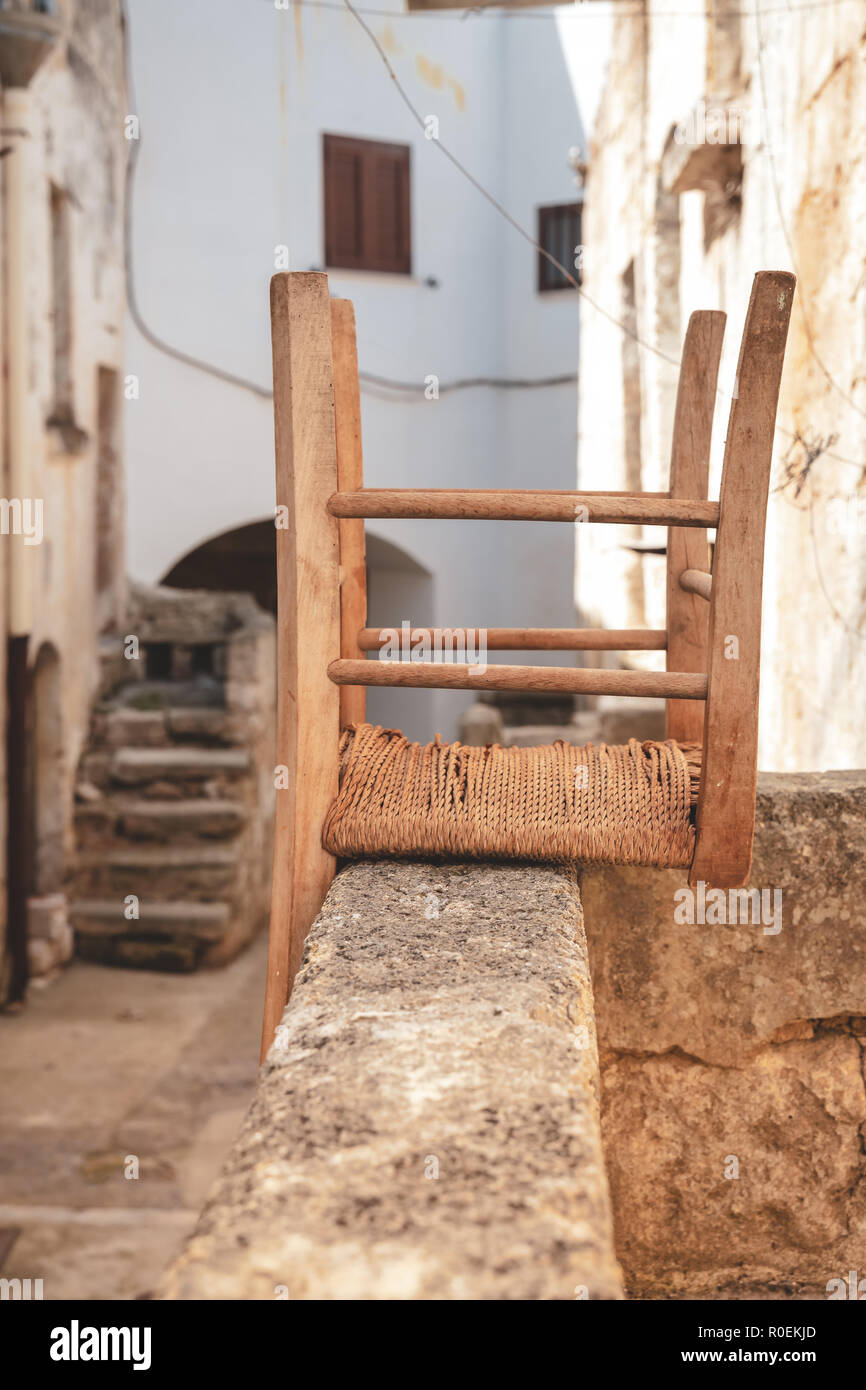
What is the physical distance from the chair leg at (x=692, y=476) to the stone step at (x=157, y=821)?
5590 mm

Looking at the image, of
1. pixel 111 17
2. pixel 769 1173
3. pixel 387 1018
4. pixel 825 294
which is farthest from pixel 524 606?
pixel 387 1018

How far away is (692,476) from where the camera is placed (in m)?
1.83

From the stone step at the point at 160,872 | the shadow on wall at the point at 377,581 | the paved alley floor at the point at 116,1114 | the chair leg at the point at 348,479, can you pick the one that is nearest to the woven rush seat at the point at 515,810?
the chair leg at the point at 348,479

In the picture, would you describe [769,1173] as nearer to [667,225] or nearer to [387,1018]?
[387,1018]

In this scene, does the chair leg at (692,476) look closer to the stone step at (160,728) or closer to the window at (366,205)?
the stone step at (160,728)

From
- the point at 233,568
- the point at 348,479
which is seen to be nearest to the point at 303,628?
the point at 348,479

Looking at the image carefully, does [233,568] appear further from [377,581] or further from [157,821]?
[157,821]

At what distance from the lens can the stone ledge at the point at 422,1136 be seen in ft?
2.30

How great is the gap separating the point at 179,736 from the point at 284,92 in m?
5.10

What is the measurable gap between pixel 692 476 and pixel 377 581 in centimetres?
915

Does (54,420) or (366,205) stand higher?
(366,205)

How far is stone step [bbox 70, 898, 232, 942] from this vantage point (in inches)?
271

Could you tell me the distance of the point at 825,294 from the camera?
3297 mm

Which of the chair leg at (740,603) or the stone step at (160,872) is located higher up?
the chair leg at (740,603)
